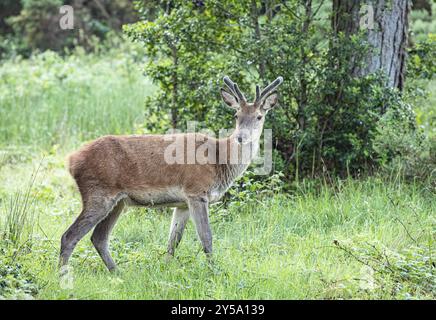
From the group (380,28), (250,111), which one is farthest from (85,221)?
(380,28)

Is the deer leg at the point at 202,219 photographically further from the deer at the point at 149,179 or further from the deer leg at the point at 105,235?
the deer leg at the point at 105,235

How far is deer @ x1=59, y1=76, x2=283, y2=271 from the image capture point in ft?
22.5

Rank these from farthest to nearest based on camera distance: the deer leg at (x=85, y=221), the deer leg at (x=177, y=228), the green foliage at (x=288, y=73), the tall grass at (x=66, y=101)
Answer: the tall grass at (x=66, y=101) → the green foliage at (x=288, y=73) → the deer leg at (x=177, y=228) → the deer leg at (x=85, y=221)

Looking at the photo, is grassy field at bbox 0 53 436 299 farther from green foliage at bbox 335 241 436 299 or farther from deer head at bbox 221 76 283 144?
deer head at bbox 221 76 283 144

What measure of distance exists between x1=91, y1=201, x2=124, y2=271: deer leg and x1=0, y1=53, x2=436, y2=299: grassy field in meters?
0.11

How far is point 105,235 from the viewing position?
711 centimetres

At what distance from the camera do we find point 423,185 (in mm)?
8609

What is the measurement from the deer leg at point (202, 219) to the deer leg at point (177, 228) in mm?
295

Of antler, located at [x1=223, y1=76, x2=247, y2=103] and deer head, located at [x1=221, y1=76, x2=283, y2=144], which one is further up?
antler, located at [x1=223, y1=76, x2=247, y2=103]

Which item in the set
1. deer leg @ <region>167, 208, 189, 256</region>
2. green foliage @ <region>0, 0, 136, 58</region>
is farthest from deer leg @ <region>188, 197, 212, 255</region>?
green foliage @ <region>0, 0, 136, 58</region>

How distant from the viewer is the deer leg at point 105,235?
6.94m

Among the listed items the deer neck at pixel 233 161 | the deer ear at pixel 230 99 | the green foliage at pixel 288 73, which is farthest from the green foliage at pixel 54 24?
the deer neck at pixel 233 161

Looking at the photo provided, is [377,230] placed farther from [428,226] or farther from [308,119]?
[308,119]
